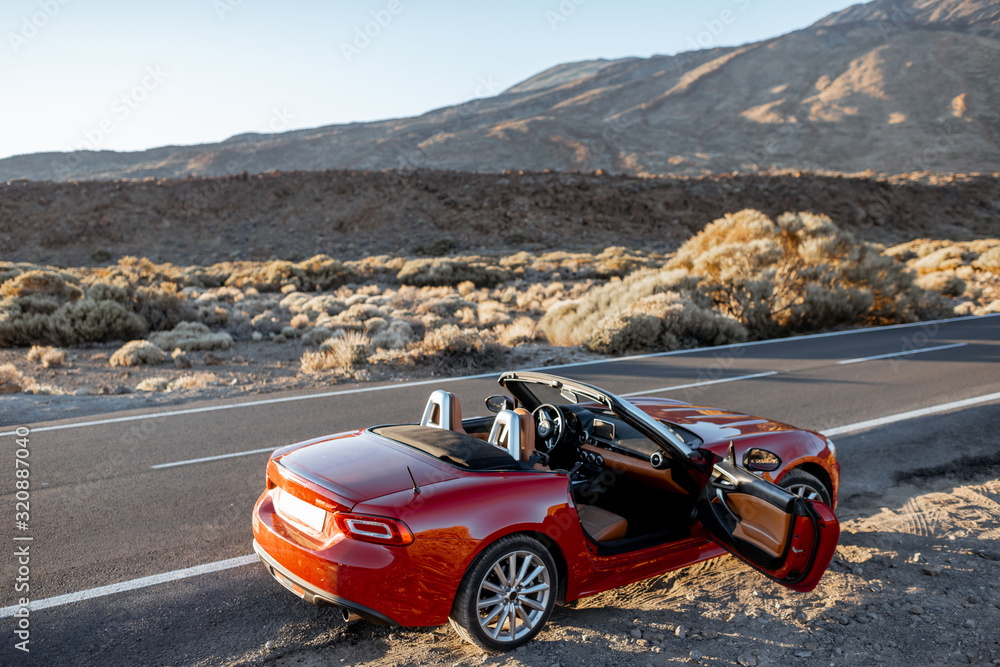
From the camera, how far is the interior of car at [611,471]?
421cm

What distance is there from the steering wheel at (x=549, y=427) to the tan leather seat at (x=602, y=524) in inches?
19.2

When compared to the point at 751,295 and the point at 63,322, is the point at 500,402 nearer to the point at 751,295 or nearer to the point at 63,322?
the point at 751,295

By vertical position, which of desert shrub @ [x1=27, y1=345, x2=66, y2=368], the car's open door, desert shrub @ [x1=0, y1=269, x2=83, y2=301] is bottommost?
desert shrub @ [x1=27, y1=345, x2=66, y2=368]

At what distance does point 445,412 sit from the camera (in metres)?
4.48

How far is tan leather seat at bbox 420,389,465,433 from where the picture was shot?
4477 mm

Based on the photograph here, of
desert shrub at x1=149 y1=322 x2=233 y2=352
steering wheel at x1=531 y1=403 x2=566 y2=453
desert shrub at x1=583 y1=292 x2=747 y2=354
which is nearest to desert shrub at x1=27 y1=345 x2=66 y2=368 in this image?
desert shrub at x1=149 y1=322 x2=233 y2=352

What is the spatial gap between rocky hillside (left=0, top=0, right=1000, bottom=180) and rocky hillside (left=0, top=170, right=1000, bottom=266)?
92.9 ft

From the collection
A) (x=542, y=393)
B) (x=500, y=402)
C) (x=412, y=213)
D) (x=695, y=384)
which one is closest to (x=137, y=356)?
(x=695, y=384)

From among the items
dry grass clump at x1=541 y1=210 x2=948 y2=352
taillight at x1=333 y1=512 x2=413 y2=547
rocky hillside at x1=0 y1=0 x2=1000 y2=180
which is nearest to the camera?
taillight at x1=333 y1=512 x2=413 y2=547

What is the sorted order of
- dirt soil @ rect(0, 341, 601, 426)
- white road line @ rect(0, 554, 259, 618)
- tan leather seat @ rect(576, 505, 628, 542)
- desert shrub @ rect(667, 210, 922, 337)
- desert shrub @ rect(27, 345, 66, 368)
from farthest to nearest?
desert shrub @ rect(667, 210, 922, 337)
desert shrub @ rect(27, 345, 66, 368)
dirt soil @ rect(0, 341, 601, 426)
tan leather seat @ rect(576, 505, 628, 542)
white road line @ rect(0, 554, 259, 618)

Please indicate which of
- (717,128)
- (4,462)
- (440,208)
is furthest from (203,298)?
(717,128)

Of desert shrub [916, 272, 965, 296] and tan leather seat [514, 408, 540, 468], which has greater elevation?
tan leather seat [514, 408, 540, 468]

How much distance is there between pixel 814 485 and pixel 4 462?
7.30 metres

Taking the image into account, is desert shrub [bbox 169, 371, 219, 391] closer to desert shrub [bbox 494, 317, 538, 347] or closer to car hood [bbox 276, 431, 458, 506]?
desert shrub [bbox 494, 317, 538, 347]
